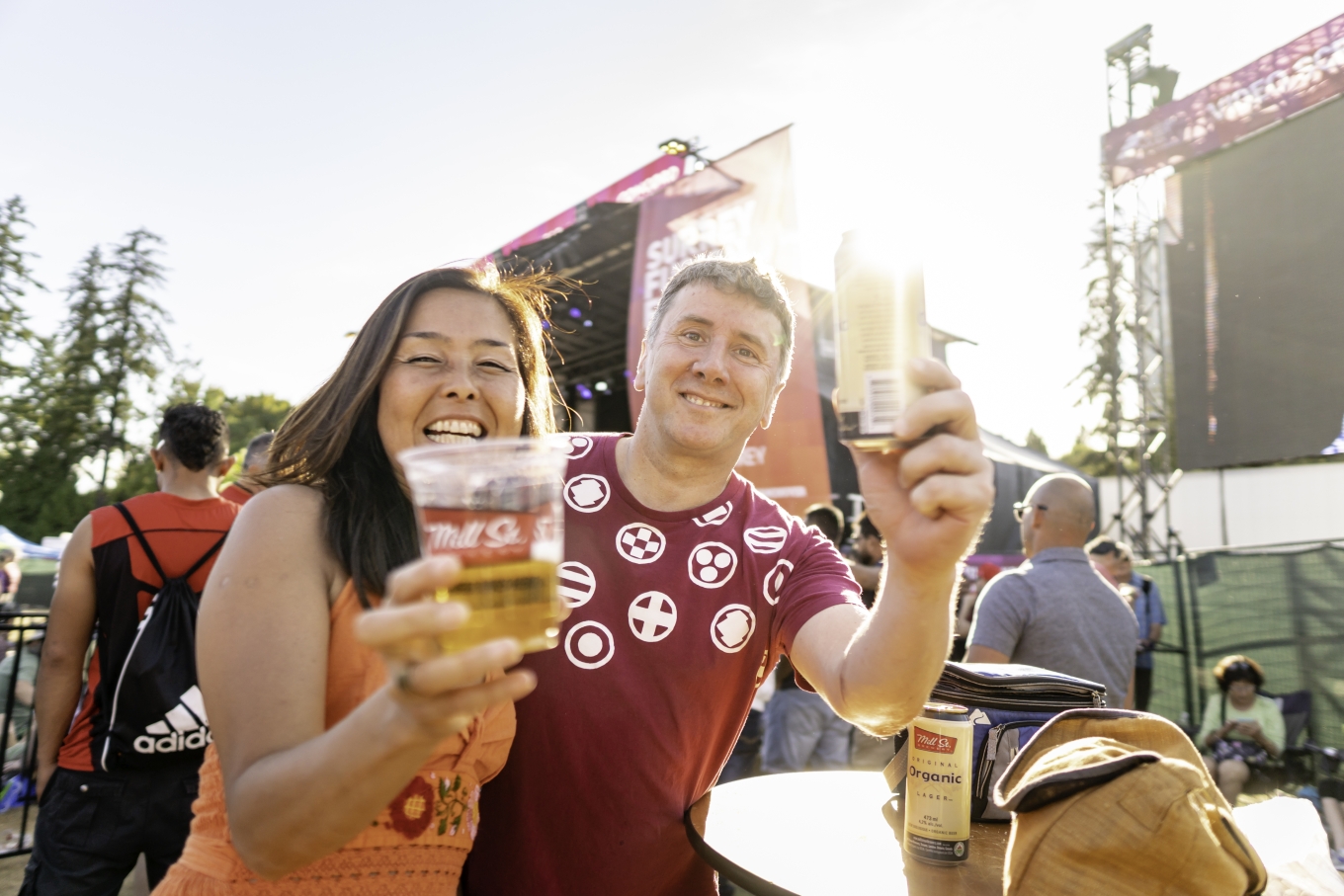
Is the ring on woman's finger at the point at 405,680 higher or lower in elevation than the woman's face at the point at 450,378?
lower

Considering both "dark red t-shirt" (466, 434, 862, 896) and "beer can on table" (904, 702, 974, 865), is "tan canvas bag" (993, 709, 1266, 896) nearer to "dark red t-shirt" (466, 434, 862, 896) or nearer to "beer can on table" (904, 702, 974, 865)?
"beer can on table" (904, 702, 974, 865)

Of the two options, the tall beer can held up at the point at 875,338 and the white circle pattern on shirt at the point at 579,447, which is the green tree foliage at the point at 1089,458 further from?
the tall beer can held up at the point at 875,338

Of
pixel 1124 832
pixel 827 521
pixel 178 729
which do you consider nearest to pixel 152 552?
pixel 178 729

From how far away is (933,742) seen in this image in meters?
1.78

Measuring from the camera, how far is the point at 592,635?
196 cm

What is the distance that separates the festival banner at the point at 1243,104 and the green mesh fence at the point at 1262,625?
234 inches

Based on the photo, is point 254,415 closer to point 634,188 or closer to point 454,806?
point 634,188

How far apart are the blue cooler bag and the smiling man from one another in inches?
14.9

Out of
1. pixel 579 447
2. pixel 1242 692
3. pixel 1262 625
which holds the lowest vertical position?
pixel 1242 692

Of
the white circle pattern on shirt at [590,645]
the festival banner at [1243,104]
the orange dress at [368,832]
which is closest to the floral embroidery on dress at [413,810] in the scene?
the orange dress at [368,832]

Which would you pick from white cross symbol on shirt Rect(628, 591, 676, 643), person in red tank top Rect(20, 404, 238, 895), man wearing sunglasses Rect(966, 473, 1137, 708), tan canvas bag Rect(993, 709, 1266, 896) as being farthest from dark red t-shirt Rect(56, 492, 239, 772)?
man wearing sunglasses Rect(966, 473, 1137, 708)

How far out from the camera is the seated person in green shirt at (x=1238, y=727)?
625 centimetres

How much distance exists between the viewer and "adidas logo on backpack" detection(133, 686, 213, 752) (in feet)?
8.91

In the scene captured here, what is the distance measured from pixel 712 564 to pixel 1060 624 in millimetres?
2438
